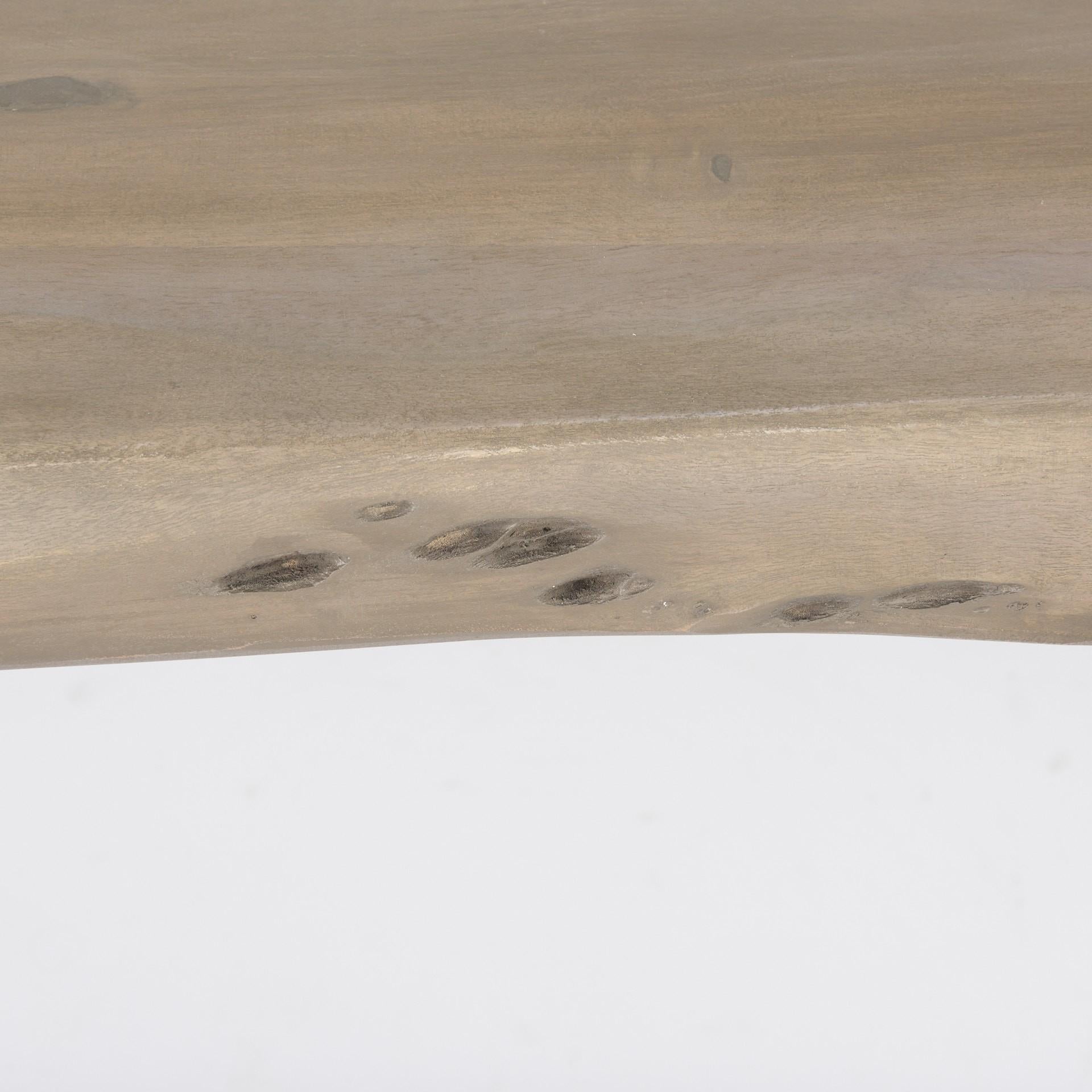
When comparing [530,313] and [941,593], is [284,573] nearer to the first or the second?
[530,313]

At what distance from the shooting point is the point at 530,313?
1.54ft

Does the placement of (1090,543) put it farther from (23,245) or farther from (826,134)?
(23,245)

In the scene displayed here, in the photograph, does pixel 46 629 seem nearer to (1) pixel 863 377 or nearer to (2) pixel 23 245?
(2) pixel 23 245

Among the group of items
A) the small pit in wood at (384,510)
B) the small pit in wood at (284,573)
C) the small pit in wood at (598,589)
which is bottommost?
the small pit in wood at (598,589)

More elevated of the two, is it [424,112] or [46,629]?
[424,112]

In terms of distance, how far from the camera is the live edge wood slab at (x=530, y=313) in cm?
46

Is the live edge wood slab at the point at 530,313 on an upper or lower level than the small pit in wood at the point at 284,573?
upper

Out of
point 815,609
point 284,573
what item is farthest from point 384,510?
point 815,609

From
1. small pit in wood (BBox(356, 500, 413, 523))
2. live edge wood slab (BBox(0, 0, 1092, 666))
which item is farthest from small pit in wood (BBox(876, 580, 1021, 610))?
small pit in wood (BBox(356, 500, 413, 523))

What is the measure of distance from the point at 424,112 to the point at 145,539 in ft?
0.62

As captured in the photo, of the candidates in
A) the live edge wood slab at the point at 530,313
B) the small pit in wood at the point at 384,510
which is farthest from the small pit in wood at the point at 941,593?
the small pit in wood at the point at 384,510

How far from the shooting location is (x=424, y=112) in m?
0.49

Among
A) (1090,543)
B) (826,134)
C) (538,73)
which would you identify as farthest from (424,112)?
(1090,543)

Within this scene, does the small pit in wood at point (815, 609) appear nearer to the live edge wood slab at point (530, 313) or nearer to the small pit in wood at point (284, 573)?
the live edge wood slab at point (530, 313)
